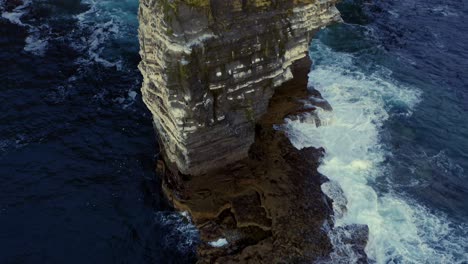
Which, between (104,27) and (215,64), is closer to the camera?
(215,64)

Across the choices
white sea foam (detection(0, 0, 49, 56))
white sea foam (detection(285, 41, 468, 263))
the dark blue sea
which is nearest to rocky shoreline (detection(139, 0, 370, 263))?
the dark blue sea

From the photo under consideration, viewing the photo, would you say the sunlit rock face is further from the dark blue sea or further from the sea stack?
the dark blue sea

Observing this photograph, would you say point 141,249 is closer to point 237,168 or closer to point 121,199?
point 121,199

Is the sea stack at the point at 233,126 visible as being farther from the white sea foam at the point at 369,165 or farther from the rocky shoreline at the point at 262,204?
the white sea foam at the point at 369,165

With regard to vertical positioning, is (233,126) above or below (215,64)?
below

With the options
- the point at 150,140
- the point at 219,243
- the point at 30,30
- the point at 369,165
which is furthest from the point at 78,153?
the point at 369,165

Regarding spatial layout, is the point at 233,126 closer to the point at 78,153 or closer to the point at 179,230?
the point at 179,230

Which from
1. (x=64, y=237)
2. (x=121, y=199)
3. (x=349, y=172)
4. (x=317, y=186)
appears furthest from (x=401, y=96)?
(x=64, y=237)
